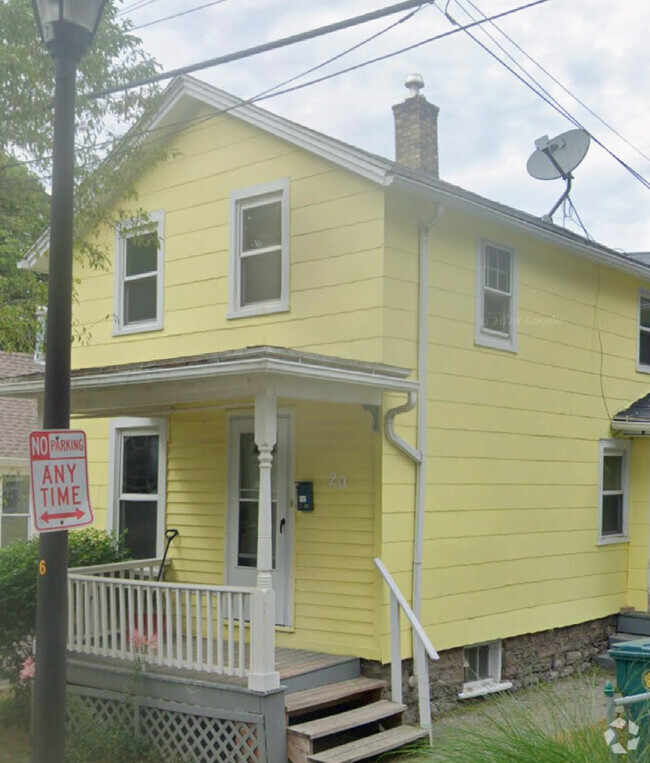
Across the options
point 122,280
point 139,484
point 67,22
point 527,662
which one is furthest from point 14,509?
point 67,22

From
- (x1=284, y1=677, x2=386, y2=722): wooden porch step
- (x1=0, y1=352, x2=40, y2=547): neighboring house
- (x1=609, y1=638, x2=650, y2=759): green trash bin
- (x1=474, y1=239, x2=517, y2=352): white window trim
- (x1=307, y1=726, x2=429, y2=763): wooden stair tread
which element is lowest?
(x1=307, y1=726, x2=429, y2=763): wooden stair tread

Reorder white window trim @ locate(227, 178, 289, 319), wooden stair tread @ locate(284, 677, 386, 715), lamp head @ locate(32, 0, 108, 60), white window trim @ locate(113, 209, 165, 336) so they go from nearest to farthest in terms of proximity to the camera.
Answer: lamp head @ locate(32, 0, 108, 60) → wooden stair tread @ locate(284, 677, 386, 715) → white window trim @ locate(227, 178, 289, 319) → white window trim @ locate(113, 209, 165, 336)

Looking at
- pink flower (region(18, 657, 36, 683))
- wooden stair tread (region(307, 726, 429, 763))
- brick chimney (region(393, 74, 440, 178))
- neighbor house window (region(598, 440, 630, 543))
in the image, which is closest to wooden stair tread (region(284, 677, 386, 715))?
wooden stair tread (region(307, 726, 429, 763))

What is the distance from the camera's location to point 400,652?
31.0 ft

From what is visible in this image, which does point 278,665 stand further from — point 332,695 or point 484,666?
point 484,666

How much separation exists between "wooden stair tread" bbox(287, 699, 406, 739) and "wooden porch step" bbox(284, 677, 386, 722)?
10 cm

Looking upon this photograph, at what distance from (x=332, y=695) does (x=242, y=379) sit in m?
2.97

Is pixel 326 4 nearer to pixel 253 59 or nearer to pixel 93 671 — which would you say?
pixel 253 59

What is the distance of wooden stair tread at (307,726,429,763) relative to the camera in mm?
7934

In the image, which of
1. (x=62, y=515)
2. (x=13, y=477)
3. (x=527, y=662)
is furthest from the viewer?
(x=13, y=477)

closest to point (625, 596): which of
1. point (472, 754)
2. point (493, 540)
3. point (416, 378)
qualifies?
point (493, 540)

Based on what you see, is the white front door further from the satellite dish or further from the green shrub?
the satellite dish

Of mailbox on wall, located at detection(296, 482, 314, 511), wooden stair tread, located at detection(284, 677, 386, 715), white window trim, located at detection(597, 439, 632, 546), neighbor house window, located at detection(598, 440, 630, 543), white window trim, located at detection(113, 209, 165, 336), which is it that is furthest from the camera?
neighbor house window, located at detection(598, 440, 630, 543)

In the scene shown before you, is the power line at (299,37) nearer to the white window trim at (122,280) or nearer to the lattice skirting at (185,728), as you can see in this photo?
the white window trim at (122,280)
